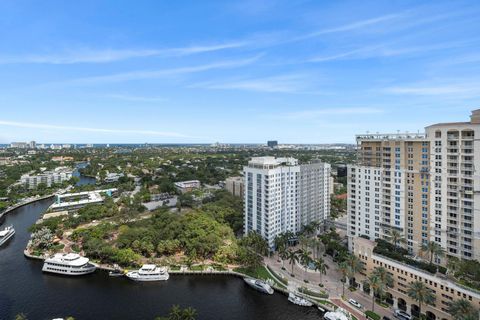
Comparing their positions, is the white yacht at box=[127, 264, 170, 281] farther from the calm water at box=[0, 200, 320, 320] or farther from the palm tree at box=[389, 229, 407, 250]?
the palm tree at box=[389, 229, 407, 250]

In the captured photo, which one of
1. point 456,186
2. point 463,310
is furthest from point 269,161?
point 463,310

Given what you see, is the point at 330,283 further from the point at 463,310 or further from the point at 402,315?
the point at 463,310

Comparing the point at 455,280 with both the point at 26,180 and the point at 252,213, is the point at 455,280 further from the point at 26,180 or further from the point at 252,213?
the point at 26,180

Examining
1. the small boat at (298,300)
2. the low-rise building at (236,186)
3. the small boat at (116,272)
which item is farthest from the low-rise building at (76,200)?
the small boat at (298,300)

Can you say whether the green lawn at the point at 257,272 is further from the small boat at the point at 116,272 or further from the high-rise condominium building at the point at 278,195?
the small boat at the point at 116,272

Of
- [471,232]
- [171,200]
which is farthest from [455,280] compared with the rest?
[171,200]
